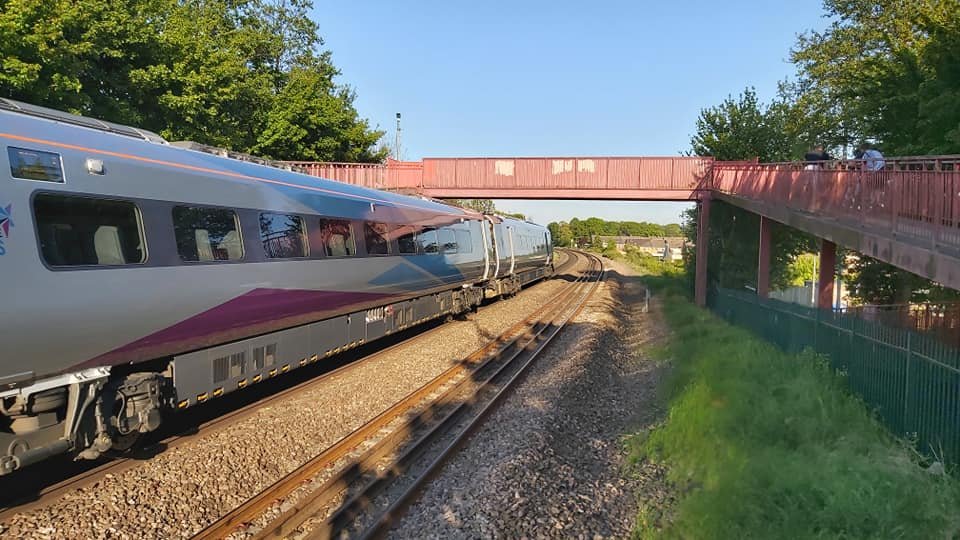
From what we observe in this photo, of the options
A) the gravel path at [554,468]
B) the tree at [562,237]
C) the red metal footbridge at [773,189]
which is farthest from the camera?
the tree at [562,237]

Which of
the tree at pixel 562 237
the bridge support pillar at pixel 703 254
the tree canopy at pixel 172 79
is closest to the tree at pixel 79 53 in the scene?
the tree canopy at pixel 172 79

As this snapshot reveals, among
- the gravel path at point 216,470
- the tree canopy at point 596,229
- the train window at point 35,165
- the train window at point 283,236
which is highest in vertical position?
the train window at point 35,165

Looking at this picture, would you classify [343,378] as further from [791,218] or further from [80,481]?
[791,218]

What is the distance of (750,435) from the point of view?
7.00 meters

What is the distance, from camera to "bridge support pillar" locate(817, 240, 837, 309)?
571 inches

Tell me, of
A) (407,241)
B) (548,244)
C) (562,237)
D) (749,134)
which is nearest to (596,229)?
(562,237)

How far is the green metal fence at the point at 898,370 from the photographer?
233 inches

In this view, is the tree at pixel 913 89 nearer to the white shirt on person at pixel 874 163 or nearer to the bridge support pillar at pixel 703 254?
the white shirt on person at pixel 874 163

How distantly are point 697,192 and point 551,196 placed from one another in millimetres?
5434

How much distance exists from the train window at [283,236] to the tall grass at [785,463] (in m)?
5.22

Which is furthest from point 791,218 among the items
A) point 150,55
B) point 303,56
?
point 303,56

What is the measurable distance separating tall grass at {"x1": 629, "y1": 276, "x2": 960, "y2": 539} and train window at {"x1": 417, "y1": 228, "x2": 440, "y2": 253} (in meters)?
6.57

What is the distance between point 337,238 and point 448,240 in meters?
6.45

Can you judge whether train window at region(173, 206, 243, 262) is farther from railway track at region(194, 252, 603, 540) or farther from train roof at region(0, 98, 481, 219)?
railway track at region(194, 252, 603, 540)
